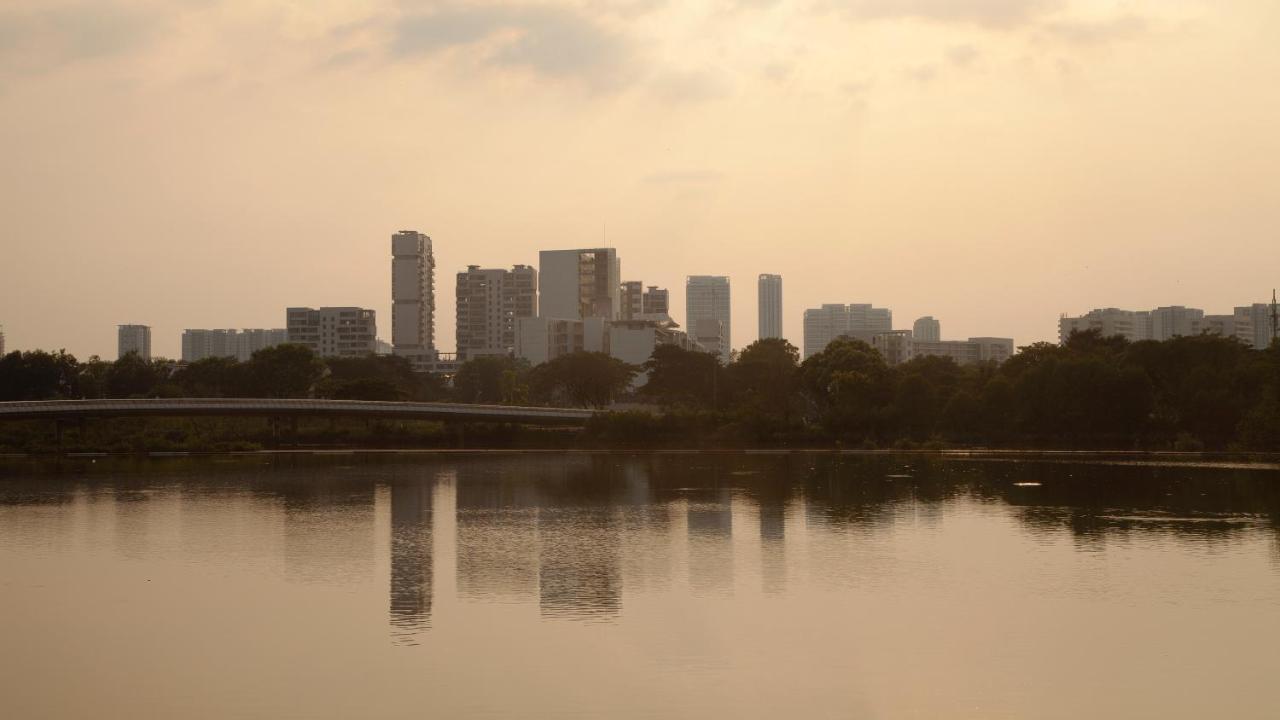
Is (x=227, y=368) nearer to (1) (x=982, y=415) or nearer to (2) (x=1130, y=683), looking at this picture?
(1) (x=982, y=415)

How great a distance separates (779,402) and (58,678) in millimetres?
87780

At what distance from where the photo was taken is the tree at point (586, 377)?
12394cm

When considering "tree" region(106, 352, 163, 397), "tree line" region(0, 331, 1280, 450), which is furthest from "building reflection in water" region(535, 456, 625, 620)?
"tree" region(106, 352, 163, 397)

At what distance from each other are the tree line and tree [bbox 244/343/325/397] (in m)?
0.13

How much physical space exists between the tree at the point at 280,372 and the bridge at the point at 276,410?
89.0ft

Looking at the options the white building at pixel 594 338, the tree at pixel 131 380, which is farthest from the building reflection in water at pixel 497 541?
the white building at pixel 594 338

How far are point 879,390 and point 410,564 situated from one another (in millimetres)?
59360

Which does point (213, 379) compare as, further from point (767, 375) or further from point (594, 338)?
point (594, 338)

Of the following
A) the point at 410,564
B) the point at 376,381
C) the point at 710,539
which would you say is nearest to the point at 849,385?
the point at 376,381

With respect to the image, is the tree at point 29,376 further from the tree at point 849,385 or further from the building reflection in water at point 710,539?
the building reflection in water at point 710,539

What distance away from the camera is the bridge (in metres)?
75.9

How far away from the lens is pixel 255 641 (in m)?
17.7

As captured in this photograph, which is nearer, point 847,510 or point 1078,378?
point 847,510

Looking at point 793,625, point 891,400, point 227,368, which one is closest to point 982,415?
point 891,400
